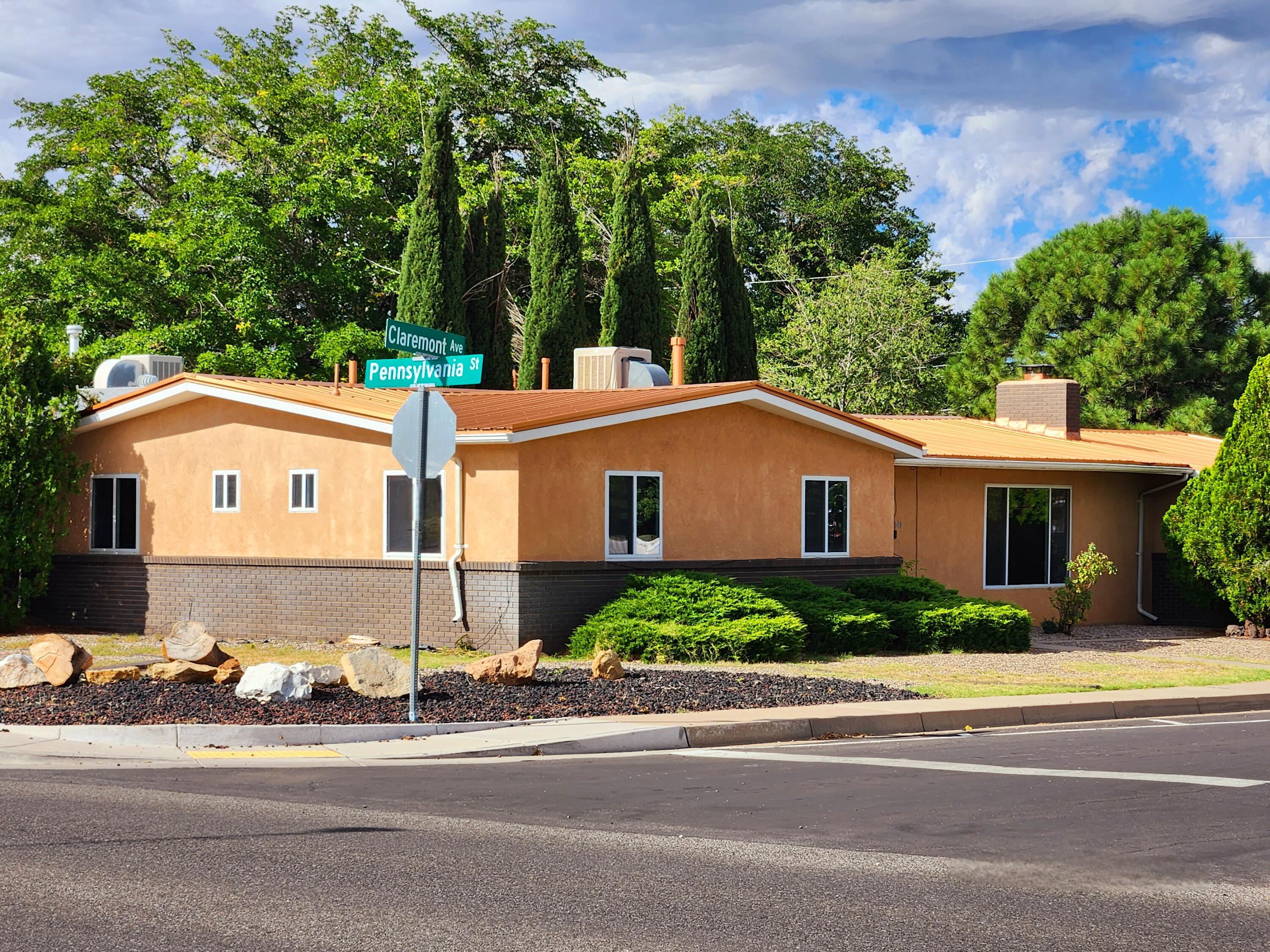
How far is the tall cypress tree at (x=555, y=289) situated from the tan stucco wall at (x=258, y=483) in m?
12.5

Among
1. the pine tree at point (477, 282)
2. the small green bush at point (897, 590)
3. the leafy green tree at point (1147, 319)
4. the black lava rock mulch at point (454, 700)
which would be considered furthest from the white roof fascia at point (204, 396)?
the leafy green tree at point (1147, 319)

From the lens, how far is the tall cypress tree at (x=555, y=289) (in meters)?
34.2

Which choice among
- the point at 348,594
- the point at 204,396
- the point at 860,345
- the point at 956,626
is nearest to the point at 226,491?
the point at 204,396

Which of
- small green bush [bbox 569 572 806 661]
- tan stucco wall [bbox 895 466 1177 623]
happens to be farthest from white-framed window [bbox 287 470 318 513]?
A: tan stucco wall [bbox 895 466 1177 623]

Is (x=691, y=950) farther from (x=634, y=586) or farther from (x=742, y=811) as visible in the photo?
(x=634, y=586)

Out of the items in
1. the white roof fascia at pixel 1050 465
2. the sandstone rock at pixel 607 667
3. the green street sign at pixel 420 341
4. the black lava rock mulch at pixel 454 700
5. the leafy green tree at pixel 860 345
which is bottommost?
the black lava rock mulch at pixel 454 700

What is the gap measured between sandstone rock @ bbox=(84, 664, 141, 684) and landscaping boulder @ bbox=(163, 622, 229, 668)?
0.49 metres

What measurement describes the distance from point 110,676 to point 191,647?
920 millimetres

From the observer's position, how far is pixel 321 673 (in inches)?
543

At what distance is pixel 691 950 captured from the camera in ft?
19.9

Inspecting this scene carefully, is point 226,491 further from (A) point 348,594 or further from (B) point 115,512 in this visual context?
(A) point 348,594

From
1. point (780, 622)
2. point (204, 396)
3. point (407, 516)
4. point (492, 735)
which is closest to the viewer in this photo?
point (492, 735)

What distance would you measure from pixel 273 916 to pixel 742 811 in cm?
356

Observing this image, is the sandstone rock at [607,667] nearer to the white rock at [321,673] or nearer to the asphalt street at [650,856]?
the white rock at [321,673]
